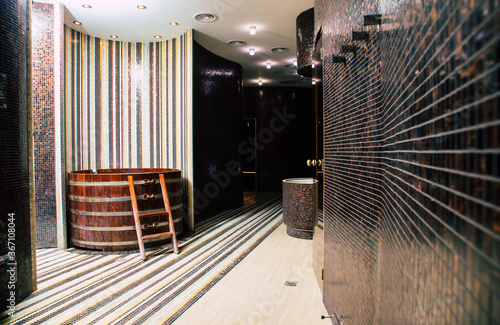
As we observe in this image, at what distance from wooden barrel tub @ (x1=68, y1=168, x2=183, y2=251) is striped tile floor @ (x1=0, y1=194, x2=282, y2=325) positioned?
18cm

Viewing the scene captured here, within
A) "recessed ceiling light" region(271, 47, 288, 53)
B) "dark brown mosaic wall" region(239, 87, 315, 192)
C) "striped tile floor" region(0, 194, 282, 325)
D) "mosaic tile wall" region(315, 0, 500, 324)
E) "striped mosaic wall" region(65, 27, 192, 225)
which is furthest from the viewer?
"dark brown mosaic wall" region(239, 87, 315, 192)

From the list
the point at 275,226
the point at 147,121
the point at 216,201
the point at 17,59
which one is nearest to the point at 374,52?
the point at 17,59

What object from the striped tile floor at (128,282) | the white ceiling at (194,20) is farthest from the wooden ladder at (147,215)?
the white ceiling at (194,20)

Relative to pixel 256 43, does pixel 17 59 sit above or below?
below

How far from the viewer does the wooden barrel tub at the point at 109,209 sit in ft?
11.4

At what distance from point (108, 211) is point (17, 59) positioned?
179 cm

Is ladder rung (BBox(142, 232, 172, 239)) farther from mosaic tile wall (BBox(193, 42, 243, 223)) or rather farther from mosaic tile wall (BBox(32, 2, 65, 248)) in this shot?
mosaic tile wall (BBox(193, 42, 243, 223))

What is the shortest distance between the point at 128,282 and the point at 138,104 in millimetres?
2898

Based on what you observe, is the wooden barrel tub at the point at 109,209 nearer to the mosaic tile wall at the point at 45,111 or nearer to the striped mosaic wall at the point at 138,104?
the mosaic tile wall at the point at 45,111

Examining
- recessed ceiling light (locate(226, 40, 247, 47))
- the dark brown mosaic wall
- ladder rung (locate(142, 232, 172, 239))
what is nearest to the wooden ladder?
ladder rung (locate(142, 232, 172, 239))

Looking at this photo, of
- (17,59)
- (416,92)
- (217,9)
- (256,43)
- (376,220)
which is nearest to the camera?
(416,92)

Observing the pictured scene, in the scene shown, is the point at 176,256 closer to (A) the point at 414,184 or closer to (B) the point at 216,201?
(B) the point at 216,201

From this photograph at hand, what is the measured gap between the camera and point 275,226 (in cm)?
471

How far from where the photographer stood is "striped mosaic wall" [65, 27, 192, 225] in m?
4.44
